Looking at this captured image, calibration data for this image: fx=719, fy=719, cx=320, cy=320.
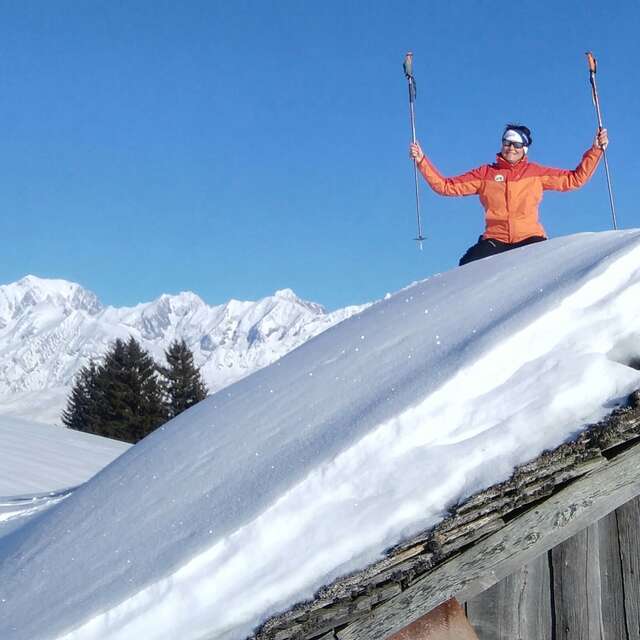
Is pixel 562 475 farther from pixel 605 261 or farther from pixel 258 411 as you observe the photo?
pixel 258 411

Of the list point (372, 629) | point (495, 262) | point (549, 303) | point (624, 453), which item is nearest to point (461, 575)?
point (372, 629)

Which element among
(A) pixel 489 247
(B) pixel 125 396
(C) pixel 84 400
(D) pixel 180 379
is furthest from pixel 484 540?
(C) pixel 84 400

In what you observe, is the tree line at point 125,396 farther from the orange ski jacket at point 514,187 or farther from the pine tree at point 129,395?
the orange ski jacket at point 514,187

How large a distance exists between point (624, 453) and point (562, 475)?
0.83 ft

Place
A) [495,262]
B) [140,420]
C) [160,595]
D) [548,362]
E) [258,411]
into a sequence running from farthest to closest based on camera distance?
[140,420] → [495,262] → [258,411] → [548,362] → [160,595]

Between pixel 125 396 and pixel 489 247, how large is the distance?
25246 mm

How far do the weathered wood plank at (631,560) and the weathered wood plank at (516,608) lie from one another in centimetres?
27

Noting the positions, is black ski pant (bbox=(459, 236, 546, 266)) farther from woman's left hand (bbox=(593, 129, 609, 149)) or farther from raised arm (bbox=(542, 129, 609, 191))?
woman's left hand (bbox=(593, 129, 609, 149))

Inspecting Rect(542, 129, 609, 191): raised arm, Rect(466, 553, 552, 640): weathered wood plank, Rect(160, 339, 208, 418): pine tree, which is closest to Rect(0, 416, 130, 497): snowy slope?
Rect(466, 553, 552, 640): weathered wood plank

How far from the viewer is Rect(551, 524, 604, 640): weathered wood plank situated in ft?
7.90

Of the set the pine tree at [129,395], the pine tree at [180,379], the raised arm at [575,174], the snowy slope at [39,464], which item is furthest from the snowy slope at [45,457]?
Answer: the pine tree at [180,379]

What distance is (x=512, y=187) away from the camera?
575cm

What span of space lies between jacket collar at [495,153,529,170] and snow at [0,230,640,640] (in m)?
3.45

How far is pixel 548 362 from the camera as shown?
1979 millimetres
